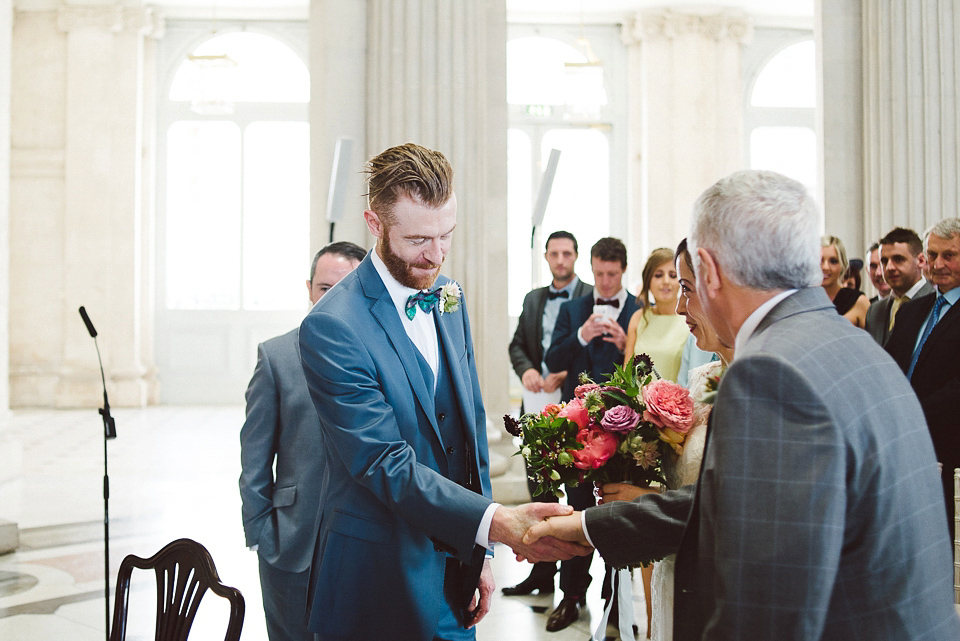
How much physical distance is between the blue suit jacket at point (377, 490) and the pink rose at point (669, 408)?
53 centimetres

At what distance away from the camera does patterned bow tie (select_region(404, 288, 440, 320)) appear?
2.32 meters

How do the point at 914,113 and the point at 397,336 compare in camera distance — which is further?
the point at 914,113

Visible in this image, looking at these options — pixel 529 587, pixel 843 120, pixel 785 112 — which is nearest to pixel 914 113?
pixel 843 120

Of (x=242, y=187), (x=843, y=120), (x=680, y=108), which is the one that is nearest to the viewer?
(x=843, y=120)

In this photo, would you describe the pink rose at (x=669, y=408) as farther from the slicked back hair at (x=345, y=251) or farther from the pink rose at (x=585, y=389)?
the slicked back hair at (x=345, y=251)

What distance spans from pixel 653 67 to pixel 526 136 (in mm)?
2786

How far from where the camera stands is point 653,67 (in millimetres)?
16891

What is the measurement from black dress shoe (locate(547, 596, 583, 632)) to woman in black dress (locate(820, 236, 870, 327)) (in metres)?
2.56

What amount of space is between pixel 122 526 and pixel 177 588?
17.1ft

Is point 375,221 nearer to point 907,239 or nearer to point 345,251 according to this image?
point 345,251

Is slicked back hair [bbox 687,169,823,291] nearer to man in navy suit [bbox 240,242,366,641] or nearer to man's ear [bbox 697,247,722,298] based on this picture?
man's ear [bbox 697,247,722,298]

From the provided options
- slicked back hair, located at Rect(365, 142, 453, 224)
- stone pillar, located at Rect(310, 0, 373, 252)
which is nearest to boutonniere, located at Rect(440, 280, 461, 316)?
slicked back hair, located at Rect(365, 142, 453, 224)

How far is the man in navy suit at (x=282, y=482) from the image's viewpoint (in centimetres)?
285

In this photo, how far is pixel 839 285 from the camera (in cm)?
587
